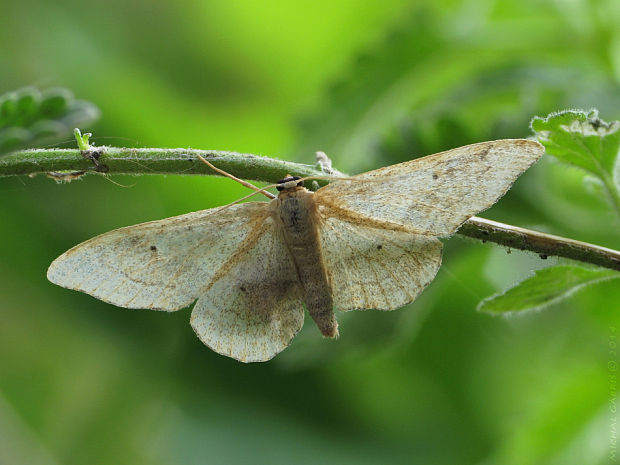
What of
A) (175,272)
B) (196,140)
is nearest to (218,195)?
(196,140)

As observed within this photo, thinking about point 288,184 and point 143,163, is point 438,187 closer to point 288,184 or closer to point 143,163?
point 288,184

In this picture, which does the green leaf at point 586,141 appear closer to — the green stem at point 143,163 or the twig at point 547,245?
the twig at point 547,245

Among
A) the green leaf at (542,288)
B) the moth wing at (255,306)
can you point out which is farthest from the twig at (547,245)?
the moth wing at (255,306)

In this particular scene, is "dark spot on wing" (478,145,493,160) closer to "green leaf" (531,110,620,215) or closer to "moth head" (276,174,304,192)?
"green leaf" (531,110,620,215)

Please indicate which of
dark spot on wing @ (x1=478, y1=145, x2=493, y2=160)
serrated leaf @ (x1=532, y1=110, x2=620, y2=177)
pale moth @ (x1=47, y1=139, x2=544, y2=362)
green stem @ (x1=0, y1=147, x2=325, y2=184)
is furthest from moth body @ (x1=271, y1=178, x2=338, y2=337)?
serrated leaf @ (x1=532, y1=110, x2=620, y2=177)

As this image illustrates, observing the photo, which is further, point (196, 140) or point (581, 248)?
point (196, 140)

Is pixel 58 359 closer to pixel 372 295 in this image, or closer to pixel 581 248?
pixel 372 295

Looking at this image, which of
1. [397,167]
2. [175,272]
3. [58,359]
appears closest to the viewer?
[397,167]
